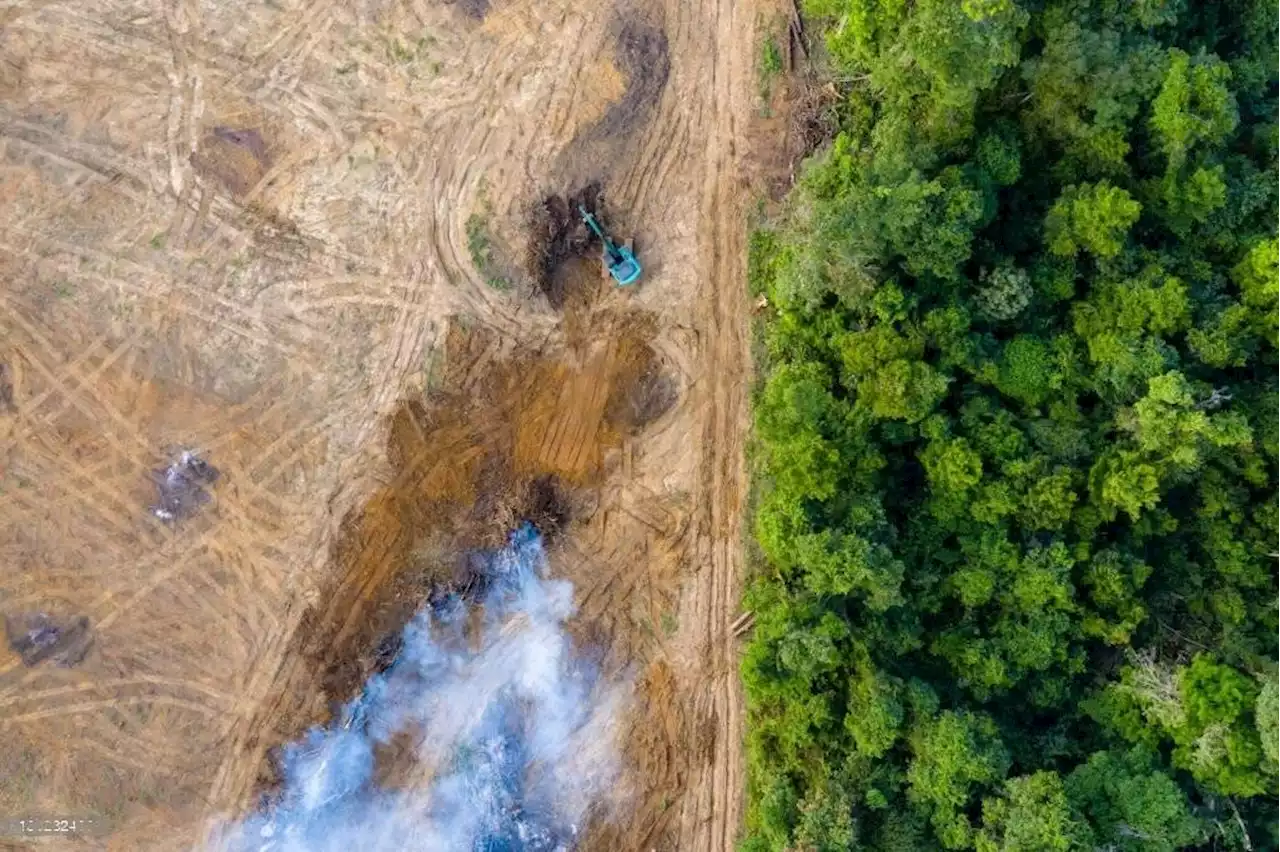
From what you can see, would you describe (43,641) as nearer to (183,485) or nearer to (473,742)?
(183,485)

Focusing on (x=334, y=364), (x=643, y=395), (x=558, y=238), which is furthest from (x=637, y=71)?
(x=334, y=364)

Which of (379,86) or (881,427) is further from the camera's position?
(379,86)

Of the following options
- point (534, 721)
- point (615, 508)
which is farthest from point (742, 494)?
point (534, 721)

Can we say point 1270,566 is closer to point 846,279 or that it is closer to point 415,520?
point 846,279

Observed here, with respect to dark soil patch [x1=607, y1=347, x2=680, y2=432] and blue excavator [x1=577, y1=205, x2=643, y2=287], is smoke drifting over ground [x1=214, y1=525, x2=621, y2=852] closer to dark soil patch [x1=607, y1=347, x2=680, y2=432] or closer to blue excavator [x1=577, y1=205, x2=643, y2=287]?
dark soil patch [x1=607, y1=347, x2=680, y2=432]

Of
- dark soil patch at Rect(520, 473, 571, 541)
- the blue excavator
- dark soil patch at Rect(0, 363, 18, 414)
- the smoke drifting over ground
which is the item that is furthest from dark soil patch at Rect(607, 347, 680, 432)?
dark soil patch at Rect(0, 363, 18, 414)

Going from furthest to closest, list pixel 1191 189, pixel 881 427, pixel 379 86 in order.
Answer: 1. pixel 379 86
2. pixel 881 427
3. pixel 1191 189
